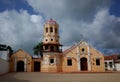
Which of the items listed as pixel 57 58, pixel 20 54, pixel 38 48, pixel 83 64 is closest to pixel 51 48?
pixel 57 58

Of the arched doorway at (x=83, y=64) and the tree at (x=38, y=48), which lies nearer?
the arched doorway at (x=83, y=64)

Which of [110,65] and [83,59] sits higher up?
[83,59]

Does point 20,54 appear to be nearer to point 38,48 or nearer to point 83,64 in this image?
point 83,64

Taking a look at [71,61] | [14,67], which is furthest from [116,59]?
[14,67]

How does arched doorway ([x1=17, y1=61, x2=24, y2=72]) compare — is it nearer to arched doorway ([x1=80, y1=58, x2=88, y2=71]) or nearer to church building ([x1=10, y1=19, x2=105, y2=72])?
church building ([x1=10, y1=19, x2=105, y2=72])

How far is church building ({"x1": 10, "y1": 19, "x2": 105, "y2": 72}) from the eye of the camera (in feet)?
118

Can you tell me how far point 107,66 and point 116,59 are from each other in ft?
9.86

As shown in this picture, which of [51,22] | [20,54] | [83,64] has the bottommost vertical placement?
[83,64]

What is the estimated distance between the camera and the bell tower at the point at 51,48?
35.4 meters

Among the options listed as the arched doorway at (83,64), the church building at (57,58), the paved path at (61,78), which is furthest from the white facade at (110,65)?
the paved path at (61,78)

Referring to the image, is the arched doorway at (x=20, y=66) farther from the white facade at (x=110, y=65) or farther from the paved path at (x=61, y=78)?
the white facade at (x=110, y=65)

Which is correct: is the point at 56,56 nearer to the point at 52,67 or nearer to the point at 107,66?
the point at 52,67

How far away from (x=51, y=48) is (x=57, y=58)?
8.15ft

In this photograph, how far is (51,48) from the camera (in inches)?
1452
